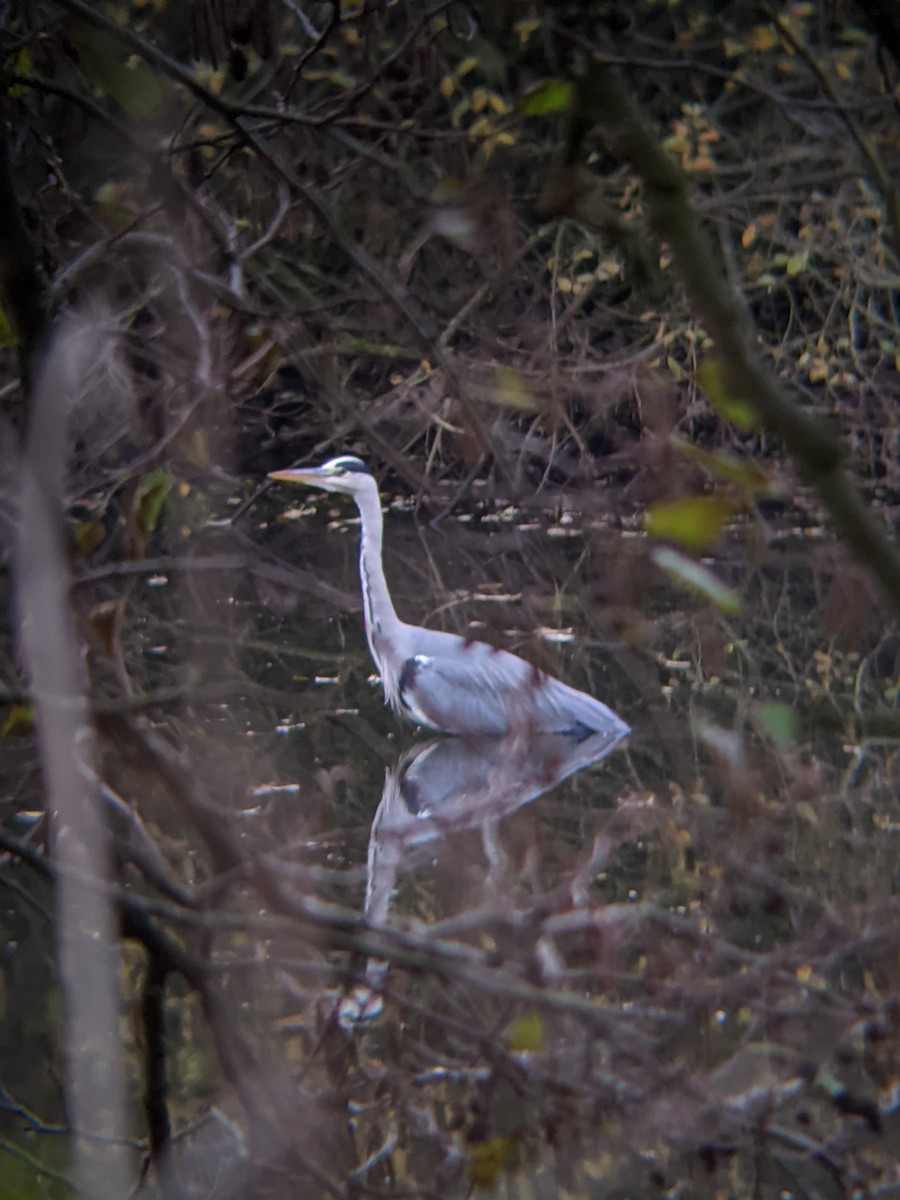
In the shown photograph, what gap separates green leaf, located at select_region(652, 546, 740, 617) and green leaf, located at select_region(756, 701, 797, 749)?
2.2 inches

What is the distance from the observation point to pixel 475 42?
1.21 m

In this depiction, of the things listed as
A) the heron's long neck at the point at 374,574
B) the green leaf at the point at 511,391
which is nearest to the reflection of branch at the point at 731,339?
the green leaf at the point at 511,391

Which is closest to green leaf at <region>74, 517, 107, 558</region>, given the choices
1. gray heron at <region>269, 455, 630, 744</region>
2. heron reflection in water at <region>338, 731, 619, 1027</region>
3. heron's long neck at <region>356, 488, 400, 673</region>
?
heron reflection in water at <region>338, 731, 619, 1027</region>

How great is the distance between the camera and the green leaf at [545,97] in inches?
34.1

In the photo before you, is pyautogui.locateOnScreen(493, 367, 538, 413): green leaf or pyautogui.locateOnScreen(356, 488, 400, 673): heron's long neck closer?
pyautogui.locateOnScreen(493, 367, 538, 413): green leaf

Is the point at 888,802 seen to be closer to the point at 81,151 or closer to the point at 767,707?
the point at 81,151

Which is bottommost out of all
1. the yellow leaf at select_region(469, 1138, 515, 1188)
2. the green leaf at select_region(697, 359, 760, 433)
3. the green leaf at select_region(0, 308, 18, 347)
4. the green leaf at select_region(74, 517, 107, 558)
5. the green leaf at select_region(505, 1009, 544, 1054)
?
the yellow leaf at select_region(469, 1138, 515, 1188)

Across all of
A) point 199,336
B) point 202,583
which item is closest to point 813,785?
point 199,336

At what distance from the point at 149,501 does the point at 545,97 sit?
320 millimetres

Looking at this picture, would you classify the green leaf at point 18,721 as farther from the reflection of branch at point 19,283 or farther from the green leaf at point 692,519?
the green leaf at point 692,519

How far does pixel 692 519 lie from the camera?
0.70 metres

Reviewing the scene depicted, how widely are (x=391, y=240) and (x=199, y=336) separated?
194 mm

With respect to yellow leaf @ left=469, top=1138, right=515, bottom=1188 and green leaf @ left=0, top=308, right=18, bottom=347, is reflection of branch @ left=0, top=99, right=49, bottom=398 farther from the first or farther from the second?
yellow leaf @ left=469, top=1138, right=515, bottom=1188

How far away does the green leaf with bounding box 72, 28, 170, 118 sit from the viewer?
996 millimetres
